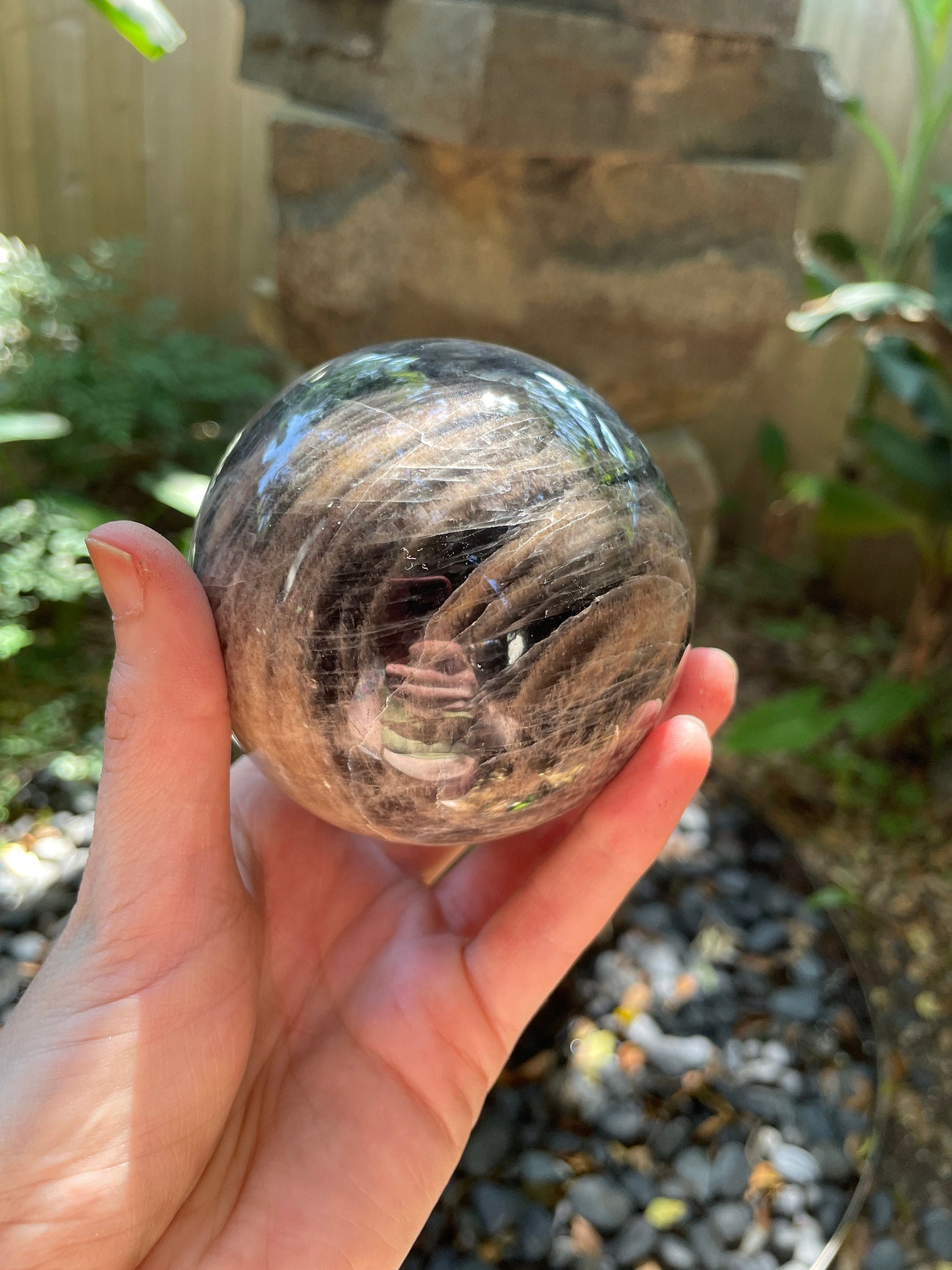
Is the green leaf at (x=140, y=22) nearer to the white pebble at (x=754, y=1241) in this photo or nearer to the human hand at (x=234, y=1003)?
the human hand at (x=234, y=1003)

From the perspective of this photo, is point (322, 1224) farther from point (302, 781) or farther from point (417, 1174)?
point (302, 781)

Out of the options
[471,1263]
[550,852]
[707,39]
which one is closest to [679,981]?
[471,1263]

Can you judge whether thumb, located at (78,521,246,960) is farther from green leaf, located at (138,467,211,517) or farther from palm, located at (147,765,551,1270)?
green leaf, located at (138,467,211,517)

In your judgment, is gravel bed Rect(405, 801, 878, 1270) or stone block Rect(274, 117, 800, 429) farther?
stone block Rect(274, 117, 800, 429)

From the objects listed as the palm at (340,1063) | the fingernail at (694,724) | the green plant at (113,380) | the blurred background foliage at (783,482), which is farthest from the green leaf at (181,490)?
the fingernail at (694,724)

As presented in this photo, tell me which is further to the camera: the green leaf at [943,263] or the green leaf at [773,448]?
the green leaf at [773,448]

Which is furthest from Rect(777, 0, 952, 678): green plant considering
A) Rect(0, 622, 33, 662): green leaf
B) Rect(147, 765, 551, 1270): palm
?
Rect(0, 622, 33, 662): green leaf
